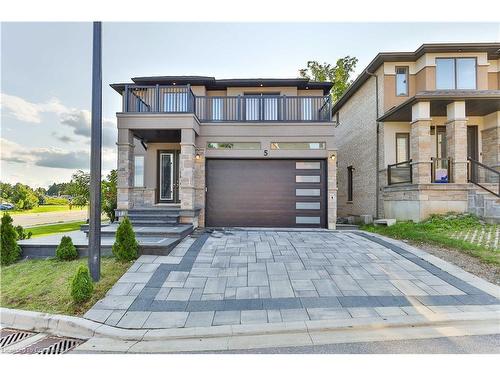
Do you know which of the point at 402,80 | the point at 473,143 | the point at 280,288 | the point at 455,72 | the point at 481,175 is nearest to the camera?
the point at 280,288

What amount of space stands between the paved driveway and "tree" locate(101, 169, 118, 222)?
5.46 m

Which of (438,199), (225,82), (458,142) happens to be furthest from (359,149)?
(225,82)

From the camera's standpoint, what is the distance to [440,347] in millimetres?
2936

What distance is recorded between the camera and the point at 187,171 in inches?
360

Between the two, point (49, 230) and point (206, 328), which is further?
point (49, 230)

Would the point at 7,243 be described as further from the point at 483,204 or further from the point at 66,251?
the point at 483,204

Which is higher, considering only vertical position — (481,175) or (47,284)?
(481,175)

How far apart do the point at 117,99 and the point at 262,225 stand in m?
9.36

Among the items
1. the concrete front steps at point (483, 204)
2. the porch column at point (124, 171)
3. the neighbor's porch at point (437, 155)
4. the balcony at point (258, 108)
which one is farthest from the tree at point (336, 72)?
the porch column at point (124, 171)

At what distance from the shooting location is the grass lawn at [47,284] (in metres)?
3.91

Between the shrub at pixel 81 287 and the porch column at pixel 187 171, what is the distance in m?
5.02

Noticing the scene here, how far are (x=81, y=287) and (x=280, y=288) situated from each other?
3017mm

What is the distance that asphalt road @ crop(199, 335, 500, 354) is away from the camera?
2.87m

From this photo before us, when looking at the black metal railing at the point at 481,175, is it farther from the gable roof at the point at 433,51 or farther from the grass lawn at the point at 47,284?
the grass lawn at the point at 47,284
